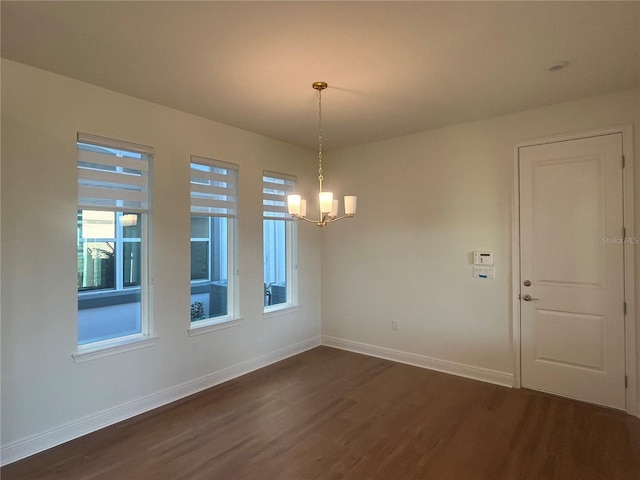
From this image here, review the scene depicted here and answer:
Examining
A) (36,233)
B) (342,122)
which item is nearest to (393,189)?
(342,122)

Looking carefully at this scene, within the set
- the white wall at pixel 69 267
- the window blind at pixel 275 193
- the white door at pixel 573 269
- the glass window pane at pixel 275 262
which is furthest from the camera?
the glass window pane at pixel 275 262

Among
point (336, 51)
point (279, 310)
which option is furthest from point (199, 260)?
point (336, 51)

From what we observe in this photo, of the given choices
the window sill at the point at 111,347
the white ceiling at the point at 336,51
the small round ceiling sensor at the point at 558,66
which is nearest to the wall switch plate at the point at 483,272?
the white ceiling at the point at 336,51

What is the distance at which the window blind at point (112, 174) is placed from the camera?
9.46 feet

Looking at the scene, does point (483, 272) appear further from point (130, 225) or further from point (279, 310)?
point (130, 225)

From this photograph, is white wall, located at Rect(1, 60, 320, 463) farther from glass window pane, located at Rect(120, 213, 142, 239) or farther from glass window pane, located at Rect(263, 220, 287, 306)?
glass window pane, located at Rect(263, 220, 287, 306)

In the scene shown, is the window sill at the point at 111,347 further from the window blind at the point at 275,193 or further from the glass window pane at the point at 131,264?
the window blind at the point at 275,193

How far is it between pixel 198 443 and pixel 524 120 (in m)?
4.15

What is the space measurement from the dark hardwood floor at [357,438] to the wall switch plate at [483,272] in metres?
1.15

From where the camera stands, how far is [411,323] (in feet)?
14.4

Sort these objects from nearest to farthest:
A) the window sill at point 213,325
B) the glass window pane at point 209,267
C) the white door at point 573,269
→ the white door at point 573,269, the window sill at point 213,325, the glass window pane at point 209,267

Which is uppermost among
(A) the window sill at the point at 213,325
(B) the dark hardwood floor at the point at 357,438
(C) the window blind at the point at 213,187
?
(C) the window blind at the point at 213,187

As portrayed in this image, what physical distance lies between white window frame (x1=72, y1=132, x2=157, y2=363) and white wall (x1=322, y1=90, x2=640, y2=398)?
8.29 ft

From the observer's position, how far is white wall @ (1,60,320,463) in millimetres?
2514
